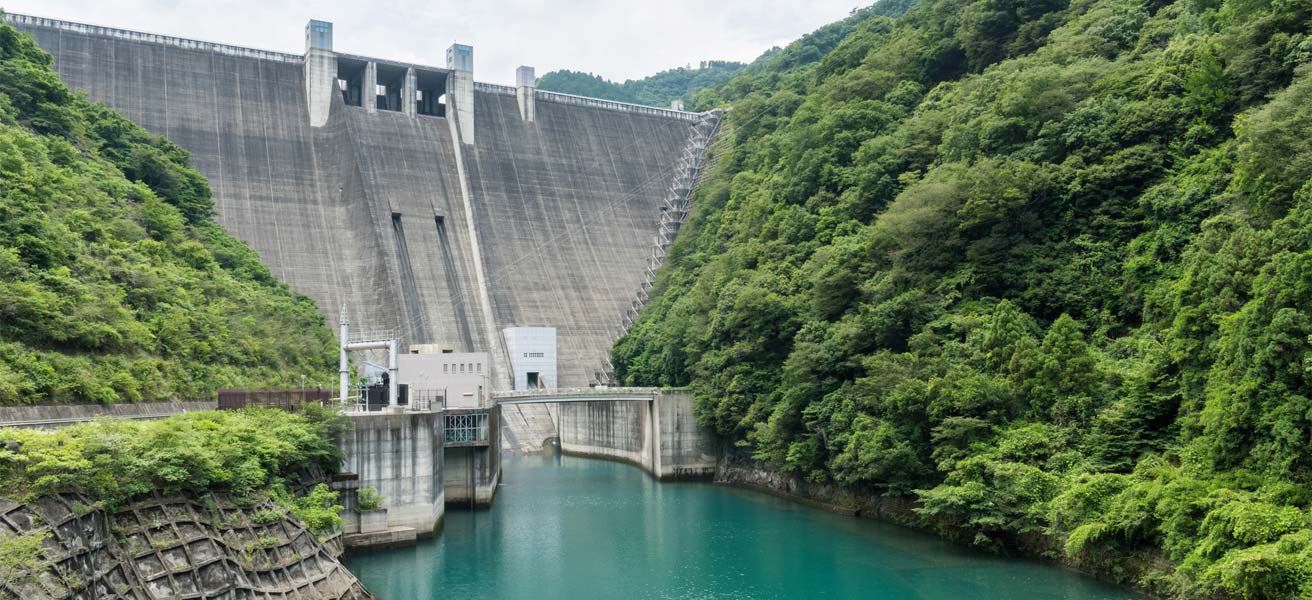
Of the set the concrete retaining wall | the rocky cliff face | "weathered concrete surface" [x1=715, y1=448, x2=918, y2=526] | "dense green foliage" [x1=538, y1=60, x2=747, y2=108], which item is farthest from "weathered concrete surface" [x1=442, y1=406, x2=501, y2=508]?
"dense green foliage" [x1=538, y1=60, x2=747, y2=108]

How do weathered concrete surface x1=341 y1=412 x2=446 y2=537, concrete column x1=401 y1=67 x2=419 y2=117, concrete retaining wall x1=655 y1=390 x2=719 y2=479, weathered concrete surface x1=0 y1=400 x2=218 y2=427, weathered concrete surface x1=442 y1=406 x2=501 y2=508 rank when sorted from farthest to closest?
concrete column x1=401 y1=67 x2=419 y2=117, concrete retaining wall x1=655 y1=390 x2=719 y2=479, weathered concrete surface x1=442 y1=406 x2=501 y2=508, weathered concrete surface x1=341 y1=412 x2=446 y2=537, weathered concrete surface x1=0 y1=400 x2=218 y2=427

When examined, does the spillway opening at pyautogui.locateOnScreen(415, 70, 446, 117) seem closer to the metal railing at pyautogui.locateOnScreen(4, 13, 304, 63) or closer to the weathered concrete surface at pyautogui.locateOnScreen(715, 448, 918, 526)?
the metal railing at pyautogui.locateOnScreen(4, 13, 304, 63)

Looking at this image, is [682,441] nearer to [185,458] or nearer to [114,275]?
[114,275]

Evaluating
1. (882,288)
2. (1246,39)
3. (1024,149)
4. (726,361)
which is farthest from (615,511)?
(1246,39)

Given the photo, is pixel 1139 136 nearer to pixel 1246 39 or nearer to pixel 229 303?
pixel 1246 39

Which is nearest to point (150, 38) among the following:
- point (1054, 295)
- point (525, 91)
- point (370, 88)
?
point (370, 88)

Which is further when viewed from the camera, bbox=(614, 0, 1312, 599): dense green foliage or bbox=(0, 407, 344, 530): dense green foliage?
bbox=(614, 0, 1312, 599): dense green foliage
